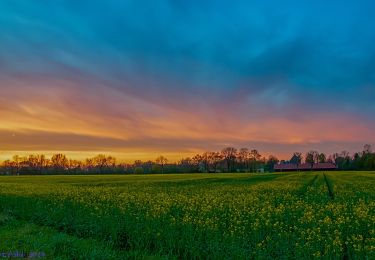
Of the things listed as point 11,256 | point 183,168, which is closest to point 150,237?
point 11,256

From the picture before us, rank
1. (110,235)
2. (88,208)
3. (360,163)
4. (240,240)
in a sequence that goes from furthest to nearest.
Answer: (360,163), (88,208), (110,235), (240,240)

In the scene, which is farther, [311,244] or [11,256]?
[311,244]

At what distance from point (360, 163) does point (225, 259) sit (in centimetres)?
16092

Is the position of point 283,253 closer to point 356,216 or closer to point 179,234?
point 179,234

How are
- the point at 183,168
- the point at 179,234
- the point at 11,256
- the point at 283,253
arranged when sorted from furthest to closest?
the point at 183,168 → the point at 179,234 → the point at 283,253 → the point at 11,256

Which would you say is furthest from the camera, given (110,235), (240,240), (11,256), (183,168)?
(183,168)

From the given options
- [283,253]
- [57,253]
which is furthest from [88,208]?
[283,253]

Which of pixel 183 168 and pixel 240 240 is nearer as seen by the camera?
pixel 240 240

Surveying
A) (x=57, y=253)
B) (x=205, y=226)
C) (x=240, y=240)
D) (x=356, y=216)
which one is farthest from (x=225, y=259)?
(x=356, y=216)

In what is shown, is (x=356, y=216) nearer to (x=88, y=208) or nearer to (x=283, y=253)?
(x=283, y=253)

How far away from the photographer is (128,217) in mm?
15898

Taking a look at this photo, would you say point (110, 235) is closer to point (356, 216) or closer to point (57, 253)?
point (57, 253)

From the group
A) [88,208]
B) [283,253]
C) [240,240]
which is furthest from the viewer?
[88,208]

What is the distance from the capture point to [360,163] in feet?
506
